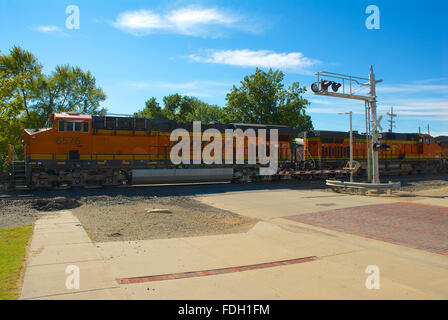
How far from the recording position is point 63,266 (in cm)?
555

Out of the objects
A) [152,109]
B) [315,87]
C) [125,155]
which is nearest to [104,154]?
[125,155]

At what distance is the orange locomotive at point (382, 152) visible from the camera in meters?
25.7

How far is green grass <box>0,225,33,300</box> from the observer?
444 centimetres

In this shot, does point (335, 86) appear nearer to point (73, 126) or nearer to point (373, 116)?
point (373, 116)

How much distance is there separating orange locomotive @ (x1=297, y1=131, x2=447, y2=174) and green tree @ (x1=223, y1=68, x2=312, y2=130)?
1025cm

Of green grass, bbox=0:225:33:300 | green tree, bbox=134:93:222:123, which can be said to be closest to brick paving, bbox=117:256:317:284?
green grass, bbox=0:225:33:300

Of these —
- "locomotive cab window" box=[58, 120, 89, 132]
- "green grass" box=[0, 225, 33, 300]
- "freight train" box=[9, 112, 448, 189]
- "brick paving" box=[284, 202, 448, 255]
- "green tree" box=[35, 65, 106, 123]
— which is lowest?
"brick paving" box=[284, 202, 448, 255]

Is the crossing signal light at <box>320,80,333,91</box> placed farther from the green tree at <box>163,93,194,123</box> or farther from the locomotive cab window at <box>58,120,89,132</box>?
the green tree at <box>163,93,194,123</box>

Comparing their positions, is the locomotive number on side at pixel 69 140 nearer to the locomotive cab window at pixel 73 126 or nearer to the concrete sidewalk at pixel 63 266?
the locomotive cab window at pixel 73 126

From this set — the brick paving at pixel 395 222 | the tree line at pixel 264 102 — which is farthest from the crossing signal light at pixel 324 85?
the tree line at pixel 264 102

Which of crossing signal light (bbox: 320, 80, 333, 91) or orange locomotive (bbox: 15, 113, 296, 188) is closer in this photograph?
crossing signal light (bbox: 320, 80, 333, 91)

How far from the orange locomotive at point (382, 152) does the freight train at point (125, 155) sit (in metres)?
0.09

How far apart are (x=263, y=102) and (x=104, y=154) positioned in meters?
22.9
